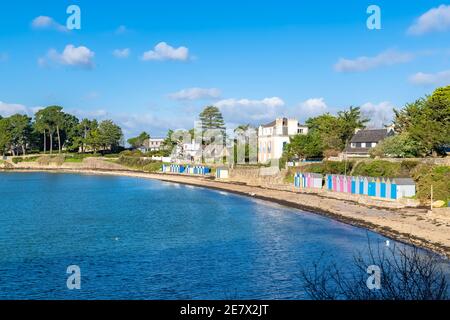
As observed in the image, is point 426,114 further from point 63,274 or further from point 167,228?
point 63,274

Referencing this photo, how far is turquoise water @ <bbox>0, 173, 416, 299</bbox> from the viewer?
27.0 metres

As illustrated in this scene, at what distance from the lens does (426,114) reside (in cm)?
7088

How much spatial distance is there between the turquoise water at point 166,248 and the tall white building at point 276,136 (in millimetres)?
41833

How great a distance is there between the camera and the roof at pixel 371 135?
90375 millimetres

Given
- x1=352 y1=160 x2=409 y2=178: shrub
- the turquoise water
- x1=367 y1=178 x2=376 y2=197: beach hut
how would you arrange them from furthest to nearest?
x1=352 y1=160 x2=409 y2=178: shrub < x1=367 y1=178 x2=376 y2=197: beach hut < the turquoise water

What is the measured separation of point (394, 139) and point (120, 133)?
11520cm

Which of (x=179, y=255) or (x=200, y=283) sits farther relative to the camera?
(x=179, y=255)

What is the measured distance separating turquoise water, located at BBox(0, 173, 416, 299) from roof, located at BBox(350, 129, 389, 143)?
105 ft

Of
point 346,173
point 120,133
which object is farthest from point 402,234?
point 120,133

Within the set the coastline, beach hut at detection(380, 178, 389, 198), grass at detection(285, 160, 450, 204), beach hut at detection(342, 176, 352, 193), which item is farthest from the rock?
beach hut at detection(342, 176, 352, 193)

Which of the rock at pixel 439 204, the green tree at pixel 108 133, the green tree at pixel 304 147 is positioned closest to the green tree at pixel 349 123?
the green tree at pixel 304 147

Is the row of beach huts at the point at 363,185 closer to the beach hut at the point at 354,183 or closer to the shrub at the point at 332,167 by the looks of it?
the beach hut at the point at 354,183

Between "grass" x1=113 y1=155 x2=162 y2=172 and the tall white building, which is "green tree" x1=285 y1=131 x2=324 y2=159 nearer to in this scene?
the tall white building

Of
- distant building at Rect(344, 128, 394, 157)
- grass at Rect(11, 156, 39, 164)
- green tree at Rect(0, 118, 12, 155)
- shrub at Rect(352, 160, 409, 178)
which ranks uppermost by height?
green tree at Rect(0, 118, 12, 155)
